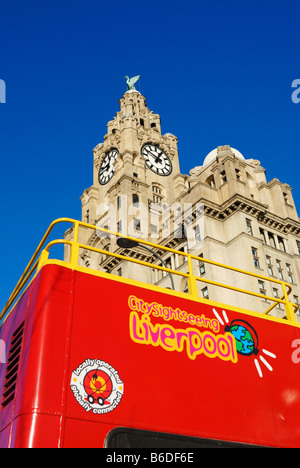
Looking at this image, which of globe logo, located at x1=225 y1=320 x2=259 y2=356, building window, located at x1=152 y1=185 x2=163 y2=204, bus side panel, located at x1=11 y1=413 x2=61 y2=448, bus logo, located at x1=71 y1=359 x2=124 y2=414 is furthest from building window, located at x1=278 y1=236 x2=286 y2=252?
bus side panel, located at x1=11 y1=413 x2=61 y2=448

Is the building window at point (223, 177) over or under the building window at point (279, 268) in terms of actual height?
over

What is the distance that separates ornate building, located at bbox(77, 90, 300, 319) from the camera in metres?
47.3

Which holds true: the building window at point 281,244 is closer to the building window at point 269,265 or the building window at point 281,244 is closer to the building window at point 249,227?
the building window at point 269,265

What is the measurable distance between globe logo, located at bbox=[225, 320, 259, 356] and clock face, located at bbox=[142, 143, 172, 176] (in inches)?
2475

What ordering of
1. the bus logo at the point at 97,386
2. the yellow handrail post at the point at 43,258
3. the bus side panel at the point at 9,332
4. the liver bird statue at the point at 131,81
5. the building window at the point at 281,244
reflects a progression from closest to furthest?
the bus logo at the point at 97,386 → the bus side panel at the point at 9,332 → the yellow handrail post at the point at 43,258 → the building window at the point at 281,244 → the liver bird statue at the point at 131,81

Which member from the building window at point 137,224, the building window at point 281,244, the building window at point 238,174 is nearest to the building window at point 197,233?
the building window at point 238,174

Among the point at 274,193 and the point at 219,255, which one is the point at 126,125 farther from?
the point at 219,255

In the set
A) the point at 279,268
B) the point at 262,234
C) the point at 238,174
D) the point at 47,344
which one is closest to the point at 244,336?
the point at 47,344

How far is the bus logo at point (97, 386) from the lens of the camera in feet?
23.1

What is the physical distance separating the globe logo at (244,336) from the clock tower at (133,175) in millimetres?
48158

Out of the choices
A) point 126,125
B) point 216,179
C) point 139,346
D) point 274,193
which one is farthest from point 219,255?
point 139,346

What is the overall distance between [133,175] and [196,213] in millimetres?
18172

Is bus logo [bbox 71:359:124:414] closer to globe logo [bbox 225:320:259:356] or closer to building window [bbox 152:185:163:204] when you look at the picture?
globe logo [bbox 225:320:259:356]

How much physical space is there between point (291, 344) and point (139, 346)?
390 centimetres
